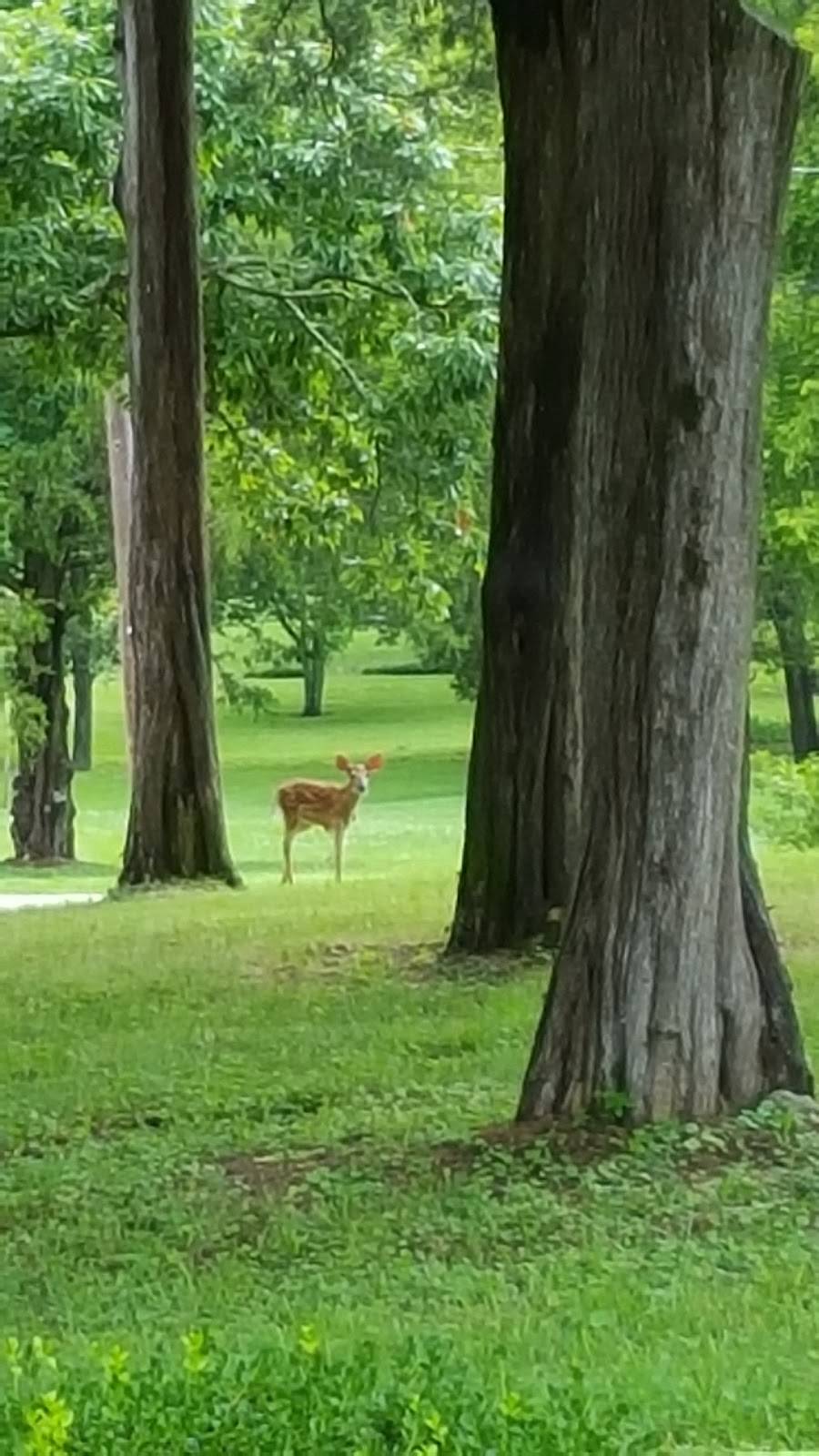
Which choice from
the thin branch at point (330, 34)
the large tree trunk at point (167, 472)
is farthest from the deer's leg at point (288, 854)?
the thin branch at point (330, 34)

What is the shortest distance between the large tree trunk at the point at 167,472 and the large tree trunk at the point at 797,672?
1730 centimetres

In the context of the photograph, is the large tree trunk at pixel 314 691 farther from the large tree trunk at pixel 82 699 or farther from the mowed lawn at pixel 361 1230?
the mowed lawn at pixel 361 1230

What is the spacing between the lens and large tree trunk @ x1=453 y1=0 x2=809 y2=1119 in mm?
7121

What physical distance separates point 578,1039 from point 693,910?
53 centimetres

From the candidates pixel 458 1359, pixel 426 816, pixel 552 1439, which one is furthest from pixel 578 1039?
pixel 426 816

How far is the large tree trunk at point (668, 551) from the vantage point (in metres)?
7.12

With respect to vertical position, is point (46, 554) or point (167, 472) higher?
point (167, 472)

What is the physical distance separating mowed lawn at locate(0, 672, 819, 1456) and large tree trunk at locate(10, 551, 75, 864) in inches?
786

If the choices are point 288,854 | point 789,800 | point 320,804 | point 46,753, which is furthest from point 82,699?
point 288,854

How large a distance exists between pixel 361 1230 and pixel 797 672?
132 feet

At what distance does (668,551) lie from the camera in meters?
7.13

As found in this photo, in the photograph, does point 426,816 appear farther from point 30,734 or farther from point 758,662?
point 30,734

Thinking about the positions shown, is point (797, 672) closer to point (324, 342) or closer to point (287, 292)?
point (324, 342)

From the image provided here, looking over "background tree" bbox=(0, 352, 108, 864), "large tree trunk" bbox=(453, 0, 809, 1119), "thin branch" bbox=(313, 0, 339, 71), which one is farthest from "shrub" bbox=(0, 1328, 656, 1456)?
"background tree" bbox=(0, 352, 108, 864)
